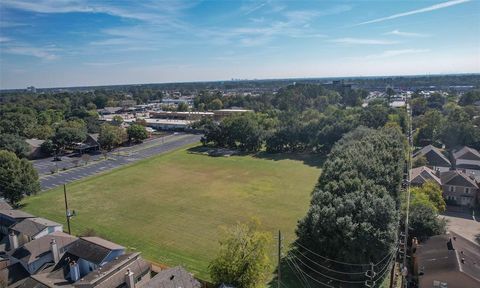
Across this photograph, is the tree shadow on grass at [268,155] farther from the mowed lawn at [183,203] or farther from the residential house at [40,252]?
the residential house at [40,252]

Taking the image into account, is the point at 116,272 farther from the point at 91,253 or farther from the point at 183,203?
the point at 183,203

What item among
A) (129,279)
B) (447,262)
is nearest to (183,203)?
(129,279)

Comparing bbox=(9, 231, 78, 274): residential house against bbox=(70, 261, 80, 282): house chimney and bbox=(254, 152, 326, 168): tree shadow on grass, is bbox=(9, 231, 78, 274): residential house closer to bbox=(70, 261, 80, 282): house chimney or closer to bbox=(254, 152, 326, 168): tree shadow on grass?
bbox=(70, 261, 80, 282): house chimney

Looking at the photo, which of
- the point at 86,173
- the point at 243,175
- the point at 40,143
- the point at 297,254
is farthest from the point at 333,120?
the point at 40,143

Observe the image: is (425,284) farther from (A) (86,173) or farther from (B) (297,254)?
(A) (86,173)

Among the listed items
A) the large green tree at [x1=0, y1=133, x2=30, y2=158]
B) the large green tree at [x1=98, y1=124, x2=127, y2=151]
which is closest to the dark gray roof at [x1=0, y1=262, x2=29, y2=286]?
the large green tree at [x1=0, y1=133, x2=30, y2=158]
